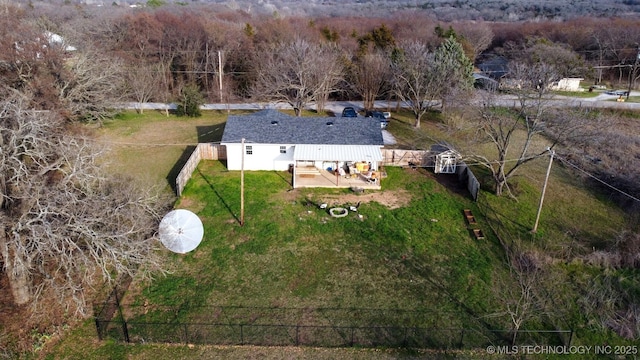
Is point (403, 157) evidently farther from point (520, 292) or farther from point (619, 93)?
point (619, 93)

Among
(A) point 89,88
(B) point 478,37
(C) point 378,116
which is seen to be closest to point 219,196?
(A) point 89,88

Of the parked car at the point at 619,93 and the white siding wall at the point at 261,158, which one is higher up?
the parked car at the point at 619,93

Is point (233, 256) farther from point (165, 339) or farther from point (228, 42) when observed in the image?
point (228, 42)

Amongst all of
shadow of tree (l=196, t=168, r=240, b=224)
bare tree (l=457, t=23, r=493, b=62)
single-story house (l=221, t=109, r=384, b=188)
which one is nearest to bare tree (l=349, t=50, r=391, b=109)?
single-story house (l=221, t=109, r=384, b=188)

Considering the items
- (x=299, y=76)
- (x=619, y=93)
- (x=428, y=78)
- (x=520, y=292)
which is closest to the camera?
(x=520, y=292)

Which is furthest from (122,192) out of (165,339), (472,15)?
(472,15)

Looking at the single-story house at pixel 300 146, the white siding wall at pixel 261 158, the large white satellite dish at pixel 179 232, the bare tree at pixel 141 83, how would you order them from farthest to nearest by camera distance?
the bare tree at pixel 141 83
the white siding wall at pixel 261 158
the single-story house at pixel 300 146
the large white satellite dish at pixel 179 232

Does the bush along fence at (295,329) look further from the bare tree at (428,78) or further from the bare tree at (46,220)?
the bare tree at (428,78)

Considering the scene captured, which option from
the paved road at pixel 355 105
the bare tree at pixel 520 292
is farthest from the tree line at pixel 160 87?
the bare tree at pixel 520 292
